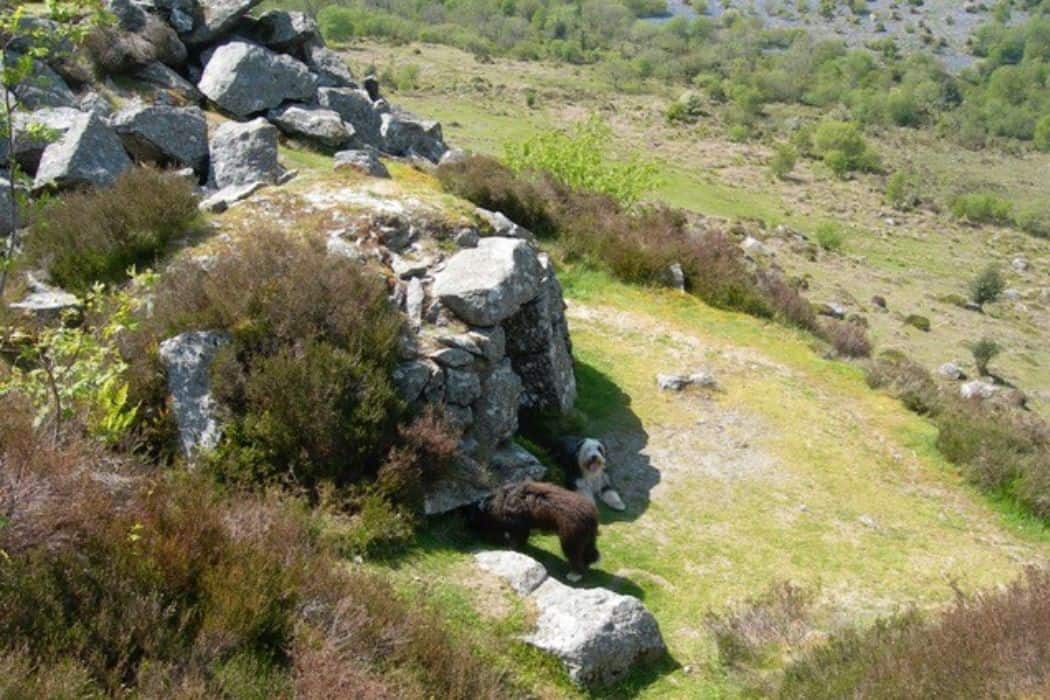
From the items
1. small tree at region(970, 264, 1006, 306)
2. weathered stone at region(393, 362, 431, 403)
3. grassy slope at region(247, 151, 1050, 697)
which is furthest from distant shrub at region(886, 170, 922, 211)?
weathered stone at region(393, 362, 431, 403)

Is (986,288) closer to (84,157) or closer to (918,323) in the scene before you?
(918,323)

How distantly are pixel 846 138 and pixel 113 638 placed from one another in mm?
81550

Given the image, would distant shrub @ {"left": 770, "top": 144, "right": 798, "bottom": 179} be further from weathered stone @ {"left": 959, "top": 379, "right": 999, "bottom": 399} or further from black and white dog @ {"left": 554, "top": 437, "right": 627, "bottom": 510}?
black and white dog @ {"left": 554, "top": 437, "right": 627, "bottom": 510}

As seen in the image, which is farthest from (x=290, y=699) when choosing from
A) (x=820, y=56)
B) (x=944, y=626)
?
(x=820, y=56)

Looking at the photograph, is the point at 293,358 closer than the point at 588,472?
Yes

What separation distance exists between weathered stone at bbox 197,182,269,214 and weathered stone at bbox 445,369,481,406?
4.78 metres

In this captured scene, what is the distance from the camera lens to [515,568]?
8.23m

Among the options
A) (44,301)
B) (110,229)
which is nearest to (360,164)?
(110,229)

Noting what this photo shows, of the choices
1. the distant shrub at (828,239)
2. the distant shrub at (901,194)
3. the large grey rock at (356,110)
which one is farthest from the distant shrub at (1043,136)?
the large grey rock at (356,110)

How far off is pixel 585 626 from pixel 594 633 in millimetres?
97

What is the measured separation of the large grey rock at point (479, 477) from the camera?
29.4ft

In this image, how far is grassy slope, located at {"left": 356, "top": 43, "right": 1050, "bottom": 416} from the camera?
120ft

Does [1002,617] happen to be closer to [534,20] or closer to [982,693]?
[982,693]

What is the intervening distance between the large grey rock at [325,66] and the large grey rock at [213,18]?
2.12m
